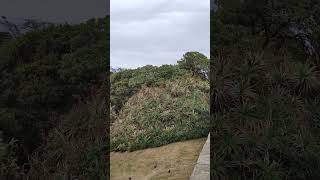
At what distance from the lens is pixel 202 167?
7641 millimetres

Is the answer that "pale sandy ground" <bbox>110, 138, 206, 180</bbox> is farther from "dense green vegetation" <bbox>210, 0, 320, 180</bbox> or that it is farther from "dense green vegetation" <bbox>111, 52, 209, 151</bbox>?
"dense green vegetation" <bbox>210, 0, 320, 180</bbox>

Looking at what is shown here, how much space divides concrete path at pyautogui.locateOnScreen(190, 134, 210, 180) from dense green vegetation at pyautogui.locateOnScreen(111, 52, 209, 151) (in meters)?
0.38

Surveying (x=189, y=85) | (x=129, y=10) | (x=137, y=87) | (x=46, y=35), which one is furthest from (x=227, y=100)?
(x=46, y=35)

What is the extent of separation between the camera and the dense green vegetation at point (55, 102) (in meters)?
7.71

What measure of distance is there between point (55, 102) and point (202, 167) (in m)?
2.27

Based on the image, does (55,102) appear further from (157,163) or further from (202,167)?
(202,167)

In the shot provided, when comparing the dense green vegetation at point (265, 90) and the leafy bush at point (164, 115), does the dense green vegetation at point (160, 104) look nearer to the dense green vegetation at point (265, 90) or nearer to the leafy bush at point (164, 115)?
the leafy bush at point (164, 115)

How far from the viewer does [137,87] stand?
8445 mm

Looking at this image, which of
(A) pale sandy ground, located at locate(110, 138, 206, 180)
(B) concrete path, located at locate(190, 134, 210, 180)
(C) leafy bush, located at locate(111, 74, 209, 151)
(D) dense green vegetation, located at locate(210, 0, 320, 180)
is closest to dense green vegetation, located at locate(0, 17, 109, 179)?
(A) pale sandy ground, located at locate(110, 138, 206, 180)

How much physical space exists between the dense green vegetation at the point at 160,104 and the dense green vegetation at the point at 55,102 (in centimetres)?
26

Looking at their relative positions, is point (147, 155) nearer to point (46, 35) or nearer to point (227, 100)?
point (227, 100)

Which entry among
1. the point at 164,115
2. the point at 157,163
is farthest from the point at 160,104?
the point at 157,163

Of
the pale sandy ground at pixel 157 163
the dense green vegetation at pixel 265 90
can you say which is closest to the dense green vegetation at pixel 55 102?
the pale sandy ground at pixel 157 163

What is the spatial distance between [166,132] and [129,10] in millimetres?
1709
